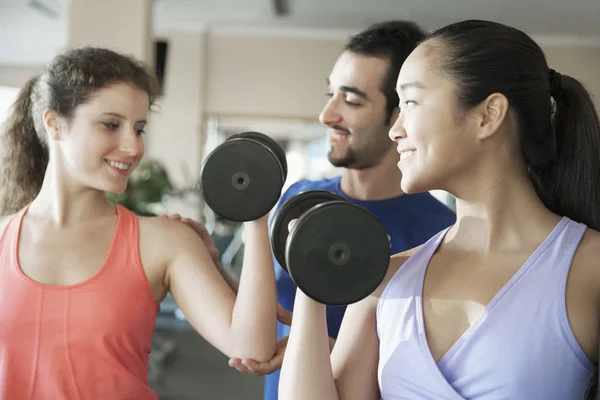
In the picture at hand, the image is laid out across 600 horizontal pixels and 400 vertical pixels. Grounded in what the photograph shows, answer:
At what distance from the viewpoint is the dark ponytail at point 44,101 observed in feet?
5.06

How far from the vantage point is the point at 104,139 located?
1.51 meters

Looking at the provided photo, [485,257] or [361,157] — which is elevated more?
[361,157]

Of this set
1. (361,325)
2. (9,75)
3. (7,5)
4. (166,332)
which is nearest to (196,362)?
(166,332)

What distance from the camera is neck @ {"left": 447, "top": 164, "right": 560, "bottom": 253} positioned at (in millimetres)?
1155

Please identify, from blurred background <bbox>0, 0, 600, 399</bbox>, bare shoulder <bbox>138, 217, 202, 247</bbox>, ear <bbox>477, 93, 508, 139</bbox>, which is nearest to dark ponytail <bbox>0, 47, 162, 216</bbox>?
bare shoulder <bbox>138, 217, 202, 247</bbox>

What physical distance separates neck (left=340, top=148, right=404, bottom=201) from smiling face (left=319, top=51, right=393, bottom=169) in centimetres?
3

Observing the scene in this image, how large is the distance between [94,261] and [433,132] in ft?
2.57

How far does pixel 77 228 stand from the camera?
1555 mm

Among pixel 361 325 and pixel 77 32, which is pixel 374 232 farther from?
pixel 77 32

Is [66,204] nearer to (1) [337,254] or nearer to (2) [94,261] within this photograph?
(2) [94,261]

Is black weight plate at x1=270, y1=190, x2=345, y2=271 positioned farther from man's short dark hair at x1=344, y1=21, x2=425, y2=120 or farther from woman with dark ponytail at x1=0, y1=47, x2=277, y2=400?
man's short dark hair at x1=344, y1=21, x2=425, y2=120

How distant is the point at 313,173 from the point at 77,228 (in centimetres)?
721

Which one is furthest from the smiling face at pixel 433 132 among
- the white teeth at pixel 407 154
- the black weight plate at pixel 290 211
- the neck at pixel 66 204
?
the neck at pixel 66 204

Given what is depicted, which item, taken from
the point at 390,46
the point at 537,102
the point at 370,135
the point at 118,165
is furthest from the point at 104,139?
the point at 537,102
